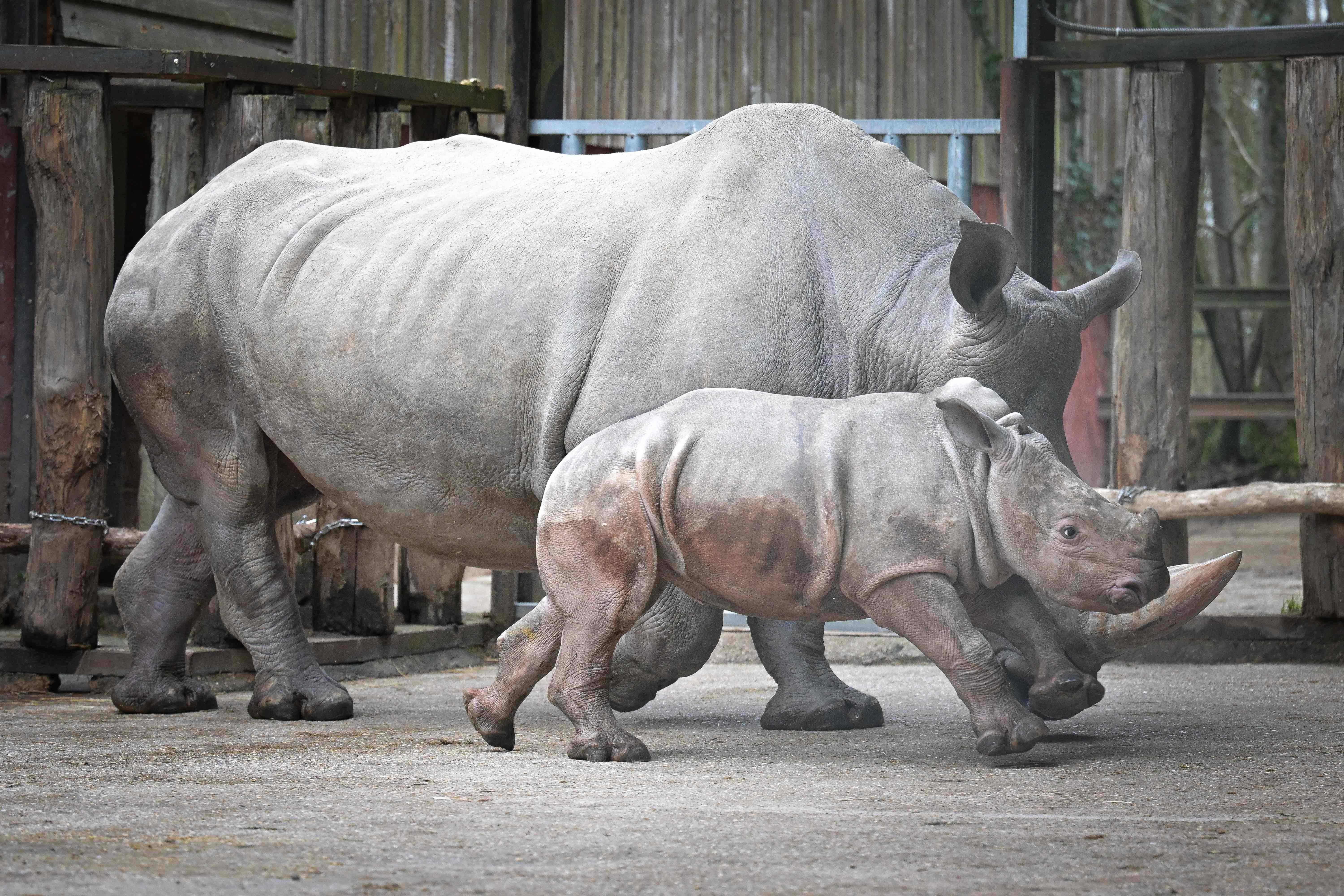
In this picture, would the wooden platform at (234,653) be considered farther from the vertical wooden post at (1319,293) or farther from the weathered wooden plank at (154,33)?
the vertical wooden post at (1319,293)

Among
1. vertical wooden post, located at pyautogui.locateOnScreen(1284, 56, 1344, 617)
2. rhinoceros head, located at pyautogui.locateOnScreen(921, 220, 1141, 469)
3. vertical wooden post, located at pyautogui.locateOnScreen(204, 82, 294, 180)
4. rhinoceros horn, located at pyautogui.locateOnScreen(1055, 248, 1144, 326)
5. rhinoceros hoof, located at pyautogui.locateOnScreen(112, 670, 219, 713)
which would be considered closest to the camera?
rhinoceros head, located at pyautogui.locateOnScreen(921, 220, 1141, 469)

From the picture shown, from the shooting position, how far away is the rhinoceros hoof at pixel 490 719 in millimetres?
4727

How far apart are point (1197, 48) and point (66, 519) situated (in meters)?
4.60

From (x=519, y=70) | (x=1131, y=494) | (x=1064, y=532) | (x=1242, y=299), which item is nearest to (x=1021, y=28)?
(x=1131, y=494)

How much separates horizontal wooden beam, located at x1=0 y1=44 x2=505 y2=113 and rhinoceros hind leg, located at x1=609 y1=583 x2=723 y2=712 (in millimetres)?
2717

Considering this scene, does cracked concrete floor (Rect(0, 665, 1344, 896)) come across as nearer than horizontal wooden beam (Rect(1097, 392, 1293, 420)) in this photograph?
Yes

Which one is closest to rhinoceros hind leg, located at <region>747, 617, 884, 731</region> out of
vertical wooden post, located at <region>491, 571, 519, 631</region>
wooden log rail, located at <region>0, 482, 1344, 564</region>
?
wooden log rail, located at <region>0, 482, 1344, 564</region>

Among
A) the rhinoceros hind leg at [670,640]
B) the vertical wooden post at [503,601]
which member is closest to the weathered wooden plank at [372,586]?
the vertical wooden post at [503,601]

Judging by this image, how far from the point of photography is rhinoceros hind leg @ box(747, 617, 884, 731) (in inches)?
208

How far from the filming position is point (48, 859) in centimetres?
325

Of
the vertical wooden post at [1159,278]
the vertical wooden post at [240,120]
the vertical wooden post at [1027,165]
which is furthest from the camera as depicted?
the vertical wooden post at [1027,165]

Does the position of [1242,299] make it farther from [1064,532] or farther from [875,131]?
[1064,532]

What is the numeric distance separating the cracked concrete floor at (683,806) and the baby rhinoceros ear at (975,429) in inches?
30.3

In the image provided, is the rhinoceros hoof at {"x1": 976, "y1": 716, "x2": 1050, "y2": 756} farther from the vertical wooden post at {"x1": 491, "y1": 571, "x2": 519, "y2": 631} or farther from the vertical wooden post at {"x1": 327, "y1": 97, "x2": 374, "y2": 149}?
the vertical wooden post at {"x1": 327, "y1": 97, "x2": 374, "y2": 149}
